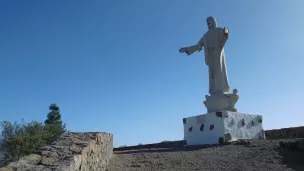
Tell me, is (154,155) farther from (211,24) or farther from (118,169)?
(211,24)

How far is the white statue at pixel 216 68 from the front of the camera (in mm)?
10914

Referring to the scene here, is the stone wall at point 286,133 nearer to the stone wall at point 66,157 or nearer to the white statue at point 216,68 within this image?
the white statue at point 216,68

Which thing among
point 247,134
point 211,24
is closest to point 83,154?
point 247,134

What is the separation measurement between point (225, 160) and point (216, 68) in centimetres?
526

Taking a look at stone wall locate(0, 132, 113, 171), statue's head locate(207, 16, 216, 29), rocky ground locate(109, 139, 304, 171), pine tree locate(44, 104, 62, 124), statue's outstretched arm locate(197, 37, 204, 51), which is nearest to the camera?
stone wall locate(0, 132, 113, 171)

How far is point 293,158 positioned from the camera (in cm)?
705

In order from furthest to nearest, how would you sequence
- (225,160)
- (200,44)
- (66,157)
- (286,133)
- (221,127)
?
(200,44), (286,133), (221,127), (225,160), (66,157)

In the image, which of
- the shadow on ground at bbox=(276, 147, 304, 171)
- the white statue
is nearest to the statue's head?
the white statue

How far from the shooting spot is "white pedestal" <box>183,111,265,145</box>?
1005 centimetres

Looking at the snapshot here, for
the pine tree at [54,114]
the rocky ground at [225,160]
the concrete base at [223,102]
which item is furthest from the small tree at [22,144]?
the pine tree at [54,114]

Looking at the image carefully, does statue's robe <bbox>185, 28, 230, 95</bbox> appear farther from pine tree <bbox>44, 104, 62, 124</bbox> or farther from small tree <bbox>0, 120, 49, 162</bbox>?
pine tree <bbox>44, 104, 62, 124</bbox>

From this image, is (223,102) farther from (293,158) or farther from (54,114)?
(54,114)

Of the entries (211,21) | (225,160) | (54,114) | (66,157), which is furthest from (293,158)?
(54,114)

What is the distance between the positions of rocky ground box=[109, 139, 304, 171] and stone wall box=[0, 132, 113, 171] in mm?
1839
